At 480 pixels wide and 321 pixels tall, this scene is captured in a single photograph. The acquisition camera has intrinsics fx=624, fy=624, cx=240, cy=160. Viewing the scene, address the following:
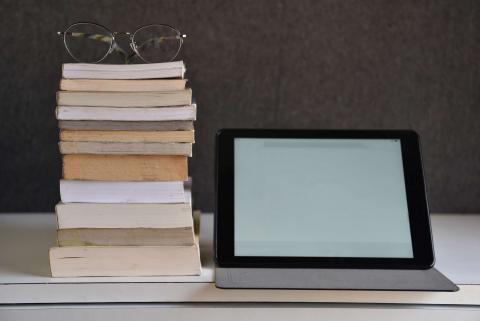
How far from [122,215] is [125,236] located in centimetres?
3

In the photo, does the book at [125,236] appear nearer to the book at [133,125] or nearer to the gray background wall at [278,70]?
the book at [133,125]

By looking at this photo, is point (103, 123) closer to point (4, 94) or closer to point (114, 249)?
point (114, 249)

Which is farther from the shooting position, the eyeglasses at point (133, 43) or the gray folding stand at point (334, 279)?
the eyeglasses at point (133, 43)

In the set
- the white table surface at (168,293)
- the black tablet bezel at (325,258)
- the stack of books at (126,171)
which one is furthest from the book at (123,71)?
the white table surface at (168,293)

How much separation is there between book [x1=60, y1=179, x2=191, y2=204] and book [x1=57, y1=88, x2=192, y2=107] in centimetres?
9

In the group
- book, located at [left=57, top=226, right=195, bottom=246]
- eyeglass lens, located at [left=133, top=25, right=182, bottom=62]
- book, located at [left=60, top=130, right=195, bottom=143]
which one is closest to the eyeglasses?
eyeglass lens, located at [left=133, top=25, right=182, bottom=62]

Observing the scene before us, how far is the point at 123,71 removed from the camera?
76cm

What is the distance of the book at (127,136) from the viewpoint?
0.75 meters

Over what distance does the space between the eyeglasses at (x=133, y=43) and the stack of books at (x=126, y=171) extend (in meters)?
0.06

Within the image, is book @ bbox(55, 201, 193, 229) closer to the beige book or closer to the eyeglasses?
the beige book

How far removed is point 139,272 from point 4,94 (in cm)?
49

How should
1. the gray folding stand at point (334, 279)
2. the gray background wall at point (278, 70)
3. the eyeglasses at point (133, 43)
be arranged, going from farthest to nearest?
the gray background wall at point (278, 70) < the eyeglasses at point (133, 43) < the gray folding stand at point (334, 279)

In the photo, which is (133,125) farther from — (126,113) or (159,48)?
(159,48)

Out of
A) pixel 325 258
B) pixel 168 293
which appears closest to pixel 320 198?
pixel 325 258
